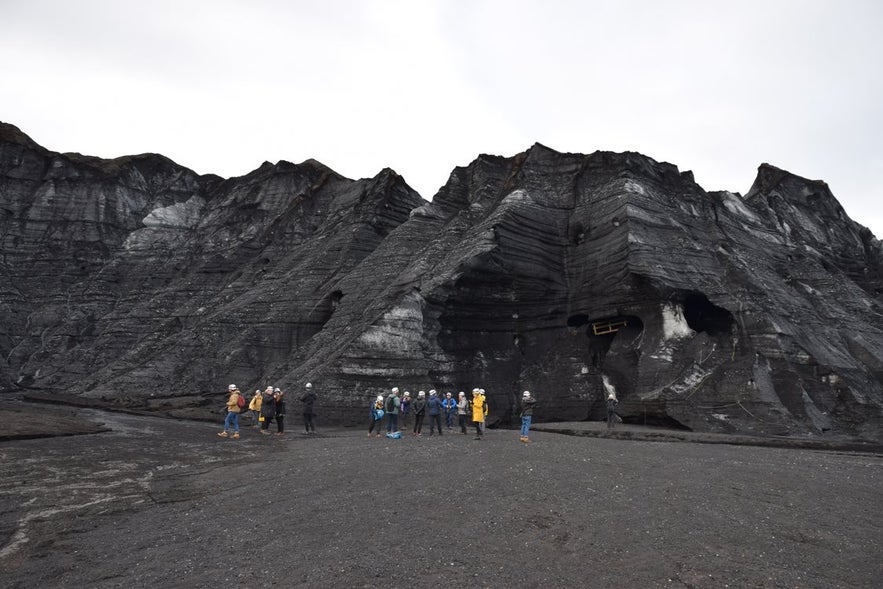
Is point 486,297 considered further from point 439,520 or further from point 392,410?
point 439,520

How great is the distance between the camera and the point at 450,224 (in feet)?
125

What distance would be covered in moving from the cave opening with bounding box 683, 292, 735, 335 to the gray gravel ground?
13.6m

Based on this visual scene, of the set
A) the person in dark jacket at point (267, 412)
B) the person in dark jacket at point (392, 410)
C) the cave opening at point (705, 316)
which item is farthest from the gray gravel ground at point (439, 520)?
the cave opening at point (705, 316)

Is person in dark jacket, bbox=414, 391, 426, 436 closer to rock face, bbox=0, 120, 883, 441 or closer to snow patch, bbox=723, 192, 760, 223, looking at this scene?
rock face, bbox=0, 120, 883, 441

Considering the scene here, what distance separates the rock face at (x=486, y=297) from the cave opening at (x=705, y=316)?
0.14 meters

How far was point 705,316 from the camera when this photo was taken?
28000mm

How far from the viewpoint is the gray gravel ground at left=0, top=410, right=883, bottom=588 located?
20.5 ft

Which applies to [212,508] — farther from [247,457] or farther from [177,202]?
[177,202]

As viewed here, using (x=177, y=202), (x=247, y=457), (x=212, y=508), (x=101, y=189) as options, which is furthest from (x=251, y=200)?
(x=212, y=508)

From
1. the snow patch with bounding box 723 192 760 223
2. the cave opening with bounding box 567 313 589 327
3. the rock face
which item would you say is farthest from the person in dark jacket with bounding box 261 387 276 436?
the snow patch with bounding box 723 192 760 223

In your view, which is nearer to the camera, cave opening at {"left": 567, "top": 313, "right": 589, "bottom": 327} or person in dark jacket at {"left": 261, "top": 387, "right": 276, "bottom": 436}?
person in dark jacket at {"left": 261, "top": 387, "right": 276, "bottom": 436}

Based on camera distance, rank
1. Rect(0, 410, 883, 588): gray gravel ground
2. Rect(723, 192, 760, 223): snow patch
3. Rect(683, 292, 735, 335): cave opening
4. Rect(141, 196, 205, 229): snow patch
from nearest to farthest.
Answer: Rect(0, 410, 883, 588): gray gravel ground < Rect(683, 292, 735, 335): cave opening < Rect(723, 192, 760, 223): snow patch < Rect(141, 196, 205, 229): snow patch

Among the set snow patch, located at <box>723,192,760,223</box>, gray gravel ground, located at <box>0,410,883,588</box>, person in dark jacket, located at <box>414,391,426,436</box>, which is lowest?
gray gravel ground, located at <box>0,410,883,588</box>

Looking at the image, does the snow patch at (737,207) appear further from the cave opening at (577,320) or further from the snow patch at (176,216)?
the snow patch at (176,216)
